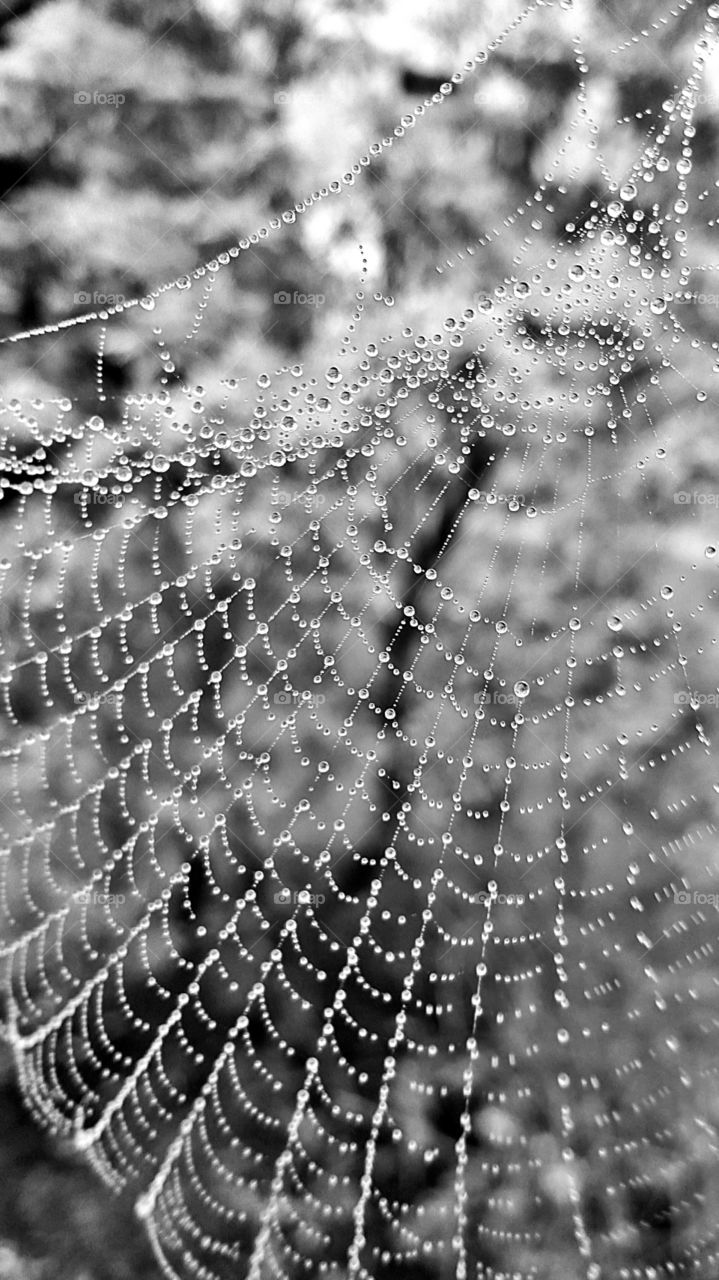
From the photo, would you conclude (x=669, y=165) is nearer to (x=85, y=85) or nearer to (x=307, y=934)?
(x=85, y=85)

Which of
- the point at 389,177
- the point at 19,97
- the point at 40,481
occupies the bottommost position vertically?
the point at 40,481

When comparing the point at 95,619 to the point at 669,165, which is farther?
the point at 95,619

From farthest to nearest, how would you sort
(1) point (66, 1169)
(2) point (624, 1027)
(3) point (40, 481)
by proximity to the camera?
(2) point (624, 1027) < (1) point (66, 1169) < (3) point (40, 481)

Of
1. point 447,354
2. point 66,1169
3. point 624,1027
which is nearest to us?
point 66,1169

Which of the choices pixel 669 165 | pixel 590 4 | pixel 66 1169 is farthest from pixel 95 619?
pixel 590 4

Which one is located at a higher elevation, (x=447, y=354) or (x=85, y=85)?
(x=85, y=85)

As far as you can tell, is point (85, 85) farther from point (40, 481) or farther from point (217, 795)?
point (217, 795)
